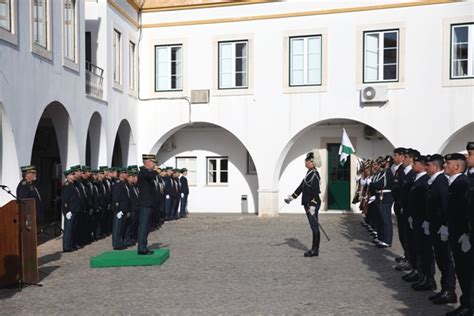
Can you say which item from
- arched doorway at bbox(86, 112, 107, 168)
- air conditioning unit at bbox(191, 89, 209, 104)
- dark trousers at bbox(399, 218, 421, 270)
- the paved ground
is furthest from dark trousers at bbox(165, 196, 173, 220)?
dark trousers at bbox(399, 218, 421, 270)

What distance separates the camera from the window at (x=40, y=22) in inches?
461

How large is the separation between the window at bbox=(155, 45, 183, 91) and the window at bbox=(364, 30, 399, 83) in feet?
21.4

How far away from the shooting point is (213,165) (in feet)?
68.7

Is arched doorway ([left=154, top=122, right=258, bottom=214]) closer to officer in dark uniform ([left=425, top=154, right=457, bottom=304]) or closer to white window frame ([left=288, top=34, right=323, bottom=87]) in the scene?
white window frame ([left=288, top=34, right=323, bottom=87])

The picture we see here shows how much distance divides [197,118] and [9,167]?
9290mm

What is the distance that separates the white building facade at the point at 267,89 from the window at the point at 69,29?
21 cm

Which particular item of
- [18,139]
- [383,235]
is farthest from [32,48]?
[383,235]

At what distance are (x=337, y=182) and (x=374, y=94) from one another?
3.93 meters

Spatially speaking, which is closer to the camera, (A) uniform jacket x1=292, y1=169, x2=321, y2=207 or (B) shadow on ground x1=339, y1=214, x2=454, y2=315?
(B) shadow on ground x1=339, y1=214, x2=454, y2=315

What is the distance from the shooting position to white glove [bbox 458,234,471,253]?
229 inches

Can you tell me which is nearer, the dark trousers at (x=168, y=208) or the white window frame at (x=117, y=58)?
the white window frame at (x=117, y=58)

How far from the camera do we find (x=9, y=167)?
1058cm

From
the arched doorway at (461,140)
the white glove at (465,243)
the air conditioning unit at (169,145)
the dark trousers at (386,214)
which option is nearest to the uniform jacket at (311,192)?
the dark trousers at (386,214)

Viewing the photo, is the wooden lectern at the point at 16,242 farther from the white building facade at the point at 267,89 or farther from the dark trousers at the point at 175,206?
the dark trousers at the point at 175,206
